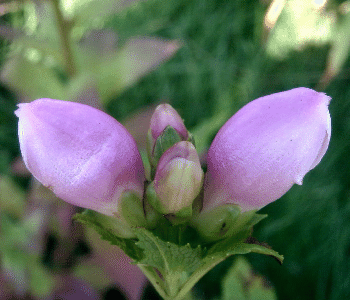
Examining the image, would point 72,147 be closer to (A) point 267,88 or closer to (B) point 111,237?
(B) point 111,237

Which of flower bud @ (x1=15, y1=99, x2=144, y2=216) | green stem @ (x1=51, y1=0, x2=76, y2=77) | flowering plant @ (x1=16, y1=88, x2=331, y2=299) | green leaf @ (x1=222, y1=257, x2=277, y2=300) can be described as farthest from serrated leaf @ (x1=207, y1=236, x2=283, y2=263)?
green stem @ (x1=51, y1=0, x2=76, y2=77)

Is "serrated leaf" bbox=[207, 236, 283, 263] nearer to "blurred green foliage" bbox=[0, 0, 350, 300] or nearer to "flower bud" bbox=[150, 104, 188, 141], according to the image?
"flower bud" bbox=[150, 104, 188, 141]

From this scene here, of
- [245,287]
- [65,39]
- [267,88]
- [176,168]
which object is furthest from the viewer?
[267,88]

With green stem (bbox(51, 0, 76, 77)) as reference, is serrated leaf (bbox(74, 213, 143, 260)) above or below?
below

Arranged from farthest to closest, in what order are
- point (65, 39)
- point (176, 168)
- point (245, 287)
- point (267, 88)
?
point (267, 88) < point (65, 39) < point (245, 287) < point (176, 168)

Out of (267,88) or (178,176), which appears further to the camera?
(267,88)

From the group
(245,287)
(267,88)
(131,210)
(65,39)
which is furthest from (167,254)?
(267,88)

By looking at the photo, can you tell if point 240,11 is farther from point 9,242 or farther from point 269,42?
point 9,242
